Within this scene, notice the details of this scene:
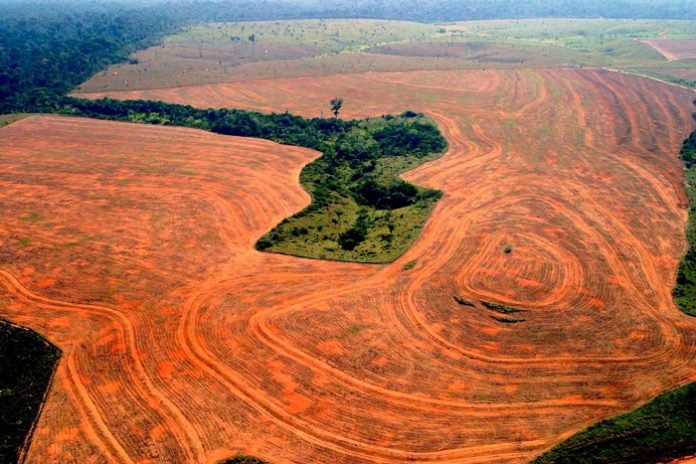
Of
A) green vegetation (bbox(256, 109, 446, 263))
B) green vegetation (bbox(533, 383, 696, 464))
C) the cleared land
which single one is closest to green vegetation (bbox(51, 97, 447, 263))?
green vegetation (bbox(256, 109, 446, 263))

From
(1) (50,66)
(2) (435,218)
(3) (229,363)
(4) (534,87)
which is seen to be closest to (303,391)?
(3) (229,363)

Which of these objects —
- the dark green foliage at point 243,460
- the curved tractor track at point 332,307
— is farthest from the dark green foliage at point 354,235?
the dark green foliage at point 243,460

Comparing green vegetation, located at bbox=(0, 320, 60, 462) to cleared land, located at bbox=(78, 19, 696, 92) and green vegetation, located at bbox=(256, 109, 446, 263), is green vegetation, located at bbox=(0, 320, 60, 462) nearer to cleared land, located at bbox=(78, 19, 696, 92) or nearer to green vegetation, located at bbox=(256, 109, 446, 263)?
green vegetation, located at bbox=(256, 109, 446, 263)

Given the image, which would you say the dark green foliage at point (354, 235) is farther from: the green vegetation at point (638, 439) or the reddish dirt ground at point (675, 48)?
the reddish dirt ground at point (675, 48)

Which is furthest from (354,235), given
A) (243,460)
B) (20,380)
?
(20,380)

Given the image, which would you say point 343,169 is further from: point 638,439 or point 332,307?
point 638,439

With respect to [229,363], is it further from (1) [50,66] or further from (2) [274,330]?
(1) [50,66]
